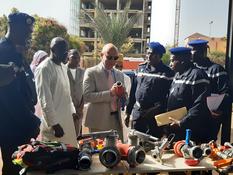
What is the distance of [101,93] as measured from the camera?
357cm

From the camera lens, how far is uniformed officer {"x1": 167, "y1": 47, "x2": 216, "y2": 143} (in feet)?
10.3

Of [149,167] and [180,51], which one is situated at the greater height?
[180,51]

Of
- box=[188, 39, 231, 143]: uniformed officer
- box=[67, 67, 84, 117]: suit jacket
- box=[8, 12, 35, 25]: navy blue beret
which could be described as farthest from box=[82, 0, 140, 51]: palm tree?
box=[8, 12, 35, 25]: navy blue beret

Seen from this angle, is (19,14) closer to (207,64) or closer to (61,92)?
(61,92)

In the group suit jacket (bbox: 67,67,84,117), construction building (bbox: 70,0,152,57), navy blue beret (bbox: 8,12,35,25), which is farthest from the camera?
construction building (bbox: 70,0,152,57)

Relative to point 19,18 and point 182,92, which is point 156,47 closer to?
point 182,92

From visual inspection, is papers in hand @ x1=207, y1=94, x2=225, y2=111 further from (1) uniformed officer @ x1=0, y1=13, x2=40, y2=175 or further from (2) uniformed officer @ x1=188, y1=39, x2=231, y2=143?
(1) uniformed officer @ x1=0, y1=13, x2=40, y2=175

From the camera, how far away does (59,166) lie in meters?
2.34

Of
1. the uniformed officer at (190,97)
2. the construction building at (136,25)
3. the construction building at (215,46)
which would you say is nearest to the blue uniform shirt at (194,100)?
the uniformed officer at (190,97)

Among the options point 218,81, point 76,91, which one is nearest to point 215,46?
point 76,91

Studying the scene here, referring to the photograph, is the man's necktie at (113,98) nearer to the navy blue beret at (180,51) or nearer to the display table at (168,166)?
the navy blue beret at (180,51)

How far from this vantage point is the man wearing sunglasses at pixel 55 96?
301 centimetres

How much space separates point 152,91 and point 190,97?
56cm

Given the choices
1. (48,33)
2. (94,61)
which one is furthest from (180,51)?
(48,33)
